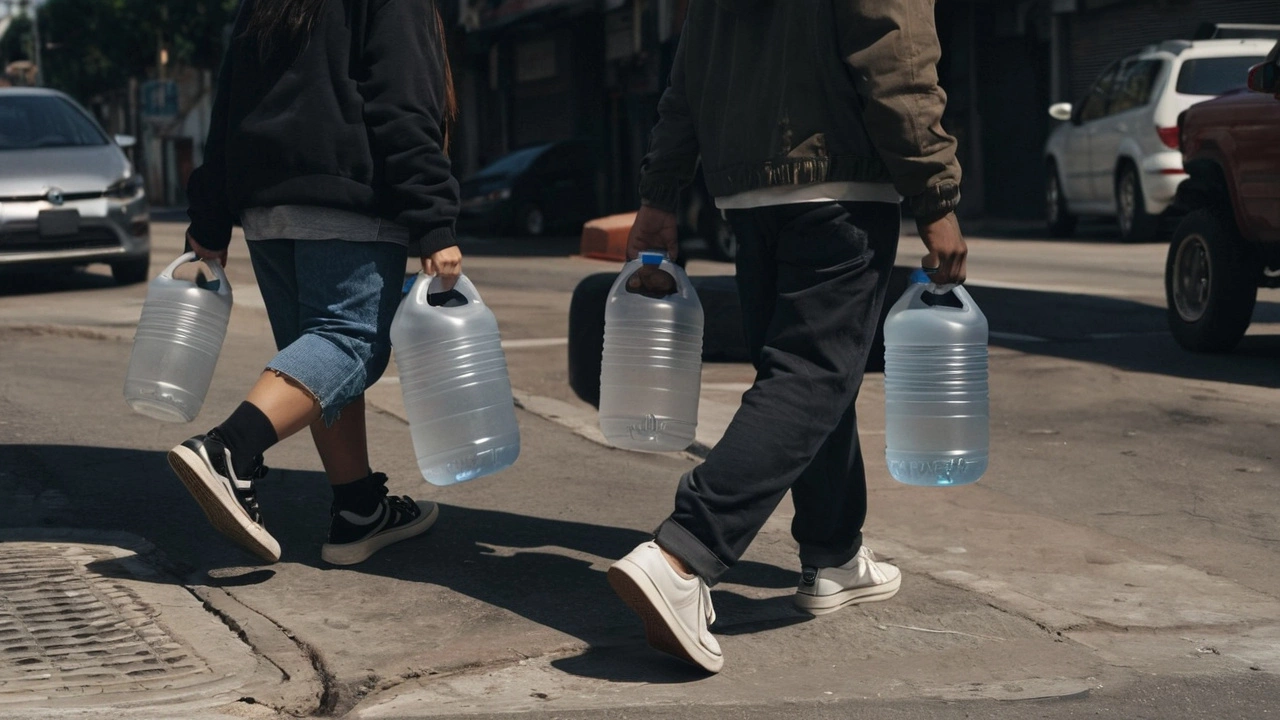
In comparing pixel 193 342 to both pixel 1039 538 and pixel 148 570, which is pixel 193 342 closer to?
pixel 148 570

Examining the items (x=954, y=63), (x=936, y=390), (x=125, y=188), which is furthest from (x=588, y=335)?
(x=954, y=63)

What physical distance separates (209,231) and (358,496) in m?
0.78

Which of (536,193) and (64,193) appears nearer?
(64,193)

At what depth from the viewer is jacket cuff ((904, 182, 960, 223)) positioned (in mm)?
3287

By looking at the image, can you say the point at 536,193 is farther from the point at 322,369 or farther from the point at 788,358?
the point at 788,358

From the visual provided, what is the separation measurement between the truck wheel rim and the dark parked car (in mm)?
15897

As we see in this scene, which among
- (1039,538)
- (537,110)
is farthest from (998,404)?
(537,110)

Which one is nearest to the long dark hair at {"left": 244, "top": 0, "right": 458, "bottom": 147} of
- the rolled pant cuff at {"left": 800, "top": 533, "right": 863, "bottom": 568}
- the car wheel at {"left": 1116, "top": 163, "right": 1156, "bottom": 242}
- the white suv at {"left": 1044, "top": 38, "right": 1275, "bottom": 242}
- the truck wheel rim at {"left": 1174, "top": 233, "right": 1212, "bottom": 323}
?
the rolled pant cuff at {"left": 800, "top": 533, "right": 863, "bottom": 568}

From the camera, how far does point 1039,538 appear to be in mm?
4441

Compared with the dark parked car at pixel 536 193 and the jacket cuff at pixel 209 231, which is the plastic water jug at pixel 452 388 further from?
the dark parked car at pixel 536 193

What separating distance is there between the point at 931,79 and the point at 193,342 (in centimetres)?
203

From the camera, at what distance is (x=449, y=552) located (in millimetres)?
4238

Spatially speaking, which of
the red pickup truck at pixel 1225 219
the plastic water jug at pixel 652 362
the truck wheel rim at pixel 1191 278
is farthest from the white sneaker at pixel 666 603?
the truck wheel rim at pixel 1191 278

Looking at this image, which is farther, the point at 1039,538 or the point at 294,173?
the point at 1039,538
